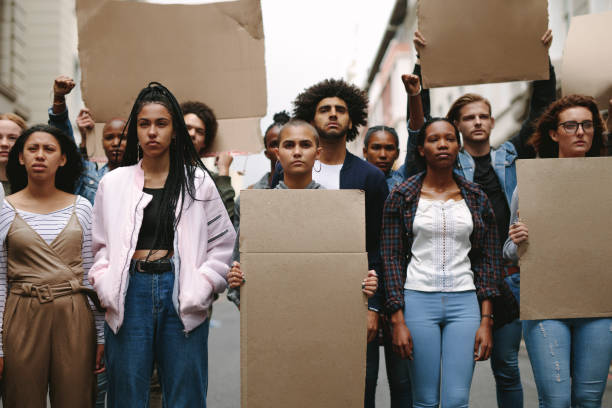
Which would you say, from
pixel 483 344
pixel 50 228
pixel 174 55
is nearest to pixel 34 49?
pixel 174 55

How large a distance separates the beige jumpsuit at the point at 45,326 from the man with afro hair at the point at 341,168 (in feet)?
3.96

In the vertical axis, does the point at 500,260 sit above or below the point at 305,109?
below

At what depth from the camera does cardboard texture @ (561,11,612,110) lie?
3484mm

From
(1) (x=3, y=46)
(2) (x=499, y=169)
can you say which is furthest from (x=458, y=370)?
(1) (x=3, y=46)

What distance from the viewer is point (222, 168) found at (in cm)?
417

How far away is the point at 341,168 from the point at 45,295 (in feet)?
5.67

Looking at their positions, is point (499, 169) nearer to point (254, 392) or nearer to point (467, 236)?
point (467, 236)

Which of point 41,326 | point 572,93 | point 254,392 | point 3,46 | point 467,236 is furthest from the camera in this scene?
point 3,46

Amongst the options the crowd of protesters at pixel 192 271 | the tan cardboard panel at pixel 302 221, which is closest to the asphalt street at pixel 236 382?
the crowd of protesters at pixel 192 271

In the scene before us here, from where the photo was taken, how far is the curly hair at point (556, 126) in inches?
127

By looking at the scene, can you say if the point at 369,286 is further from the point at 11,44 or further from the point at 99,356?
the point at 11,44

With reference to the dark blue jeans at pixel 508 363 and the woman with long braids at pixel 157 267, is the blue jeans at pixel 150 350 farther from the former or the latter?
the dark blue jeans at pixel 508 363

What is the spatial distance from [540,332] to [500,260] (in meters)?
0.41

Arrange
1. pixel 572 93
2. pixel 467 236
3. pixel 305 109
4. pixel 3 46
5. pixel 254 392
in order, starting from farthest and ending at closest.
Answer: pixel 3 46
pixel 305 109
pixel 572 93
pixel 467 236
pixel 254 392
